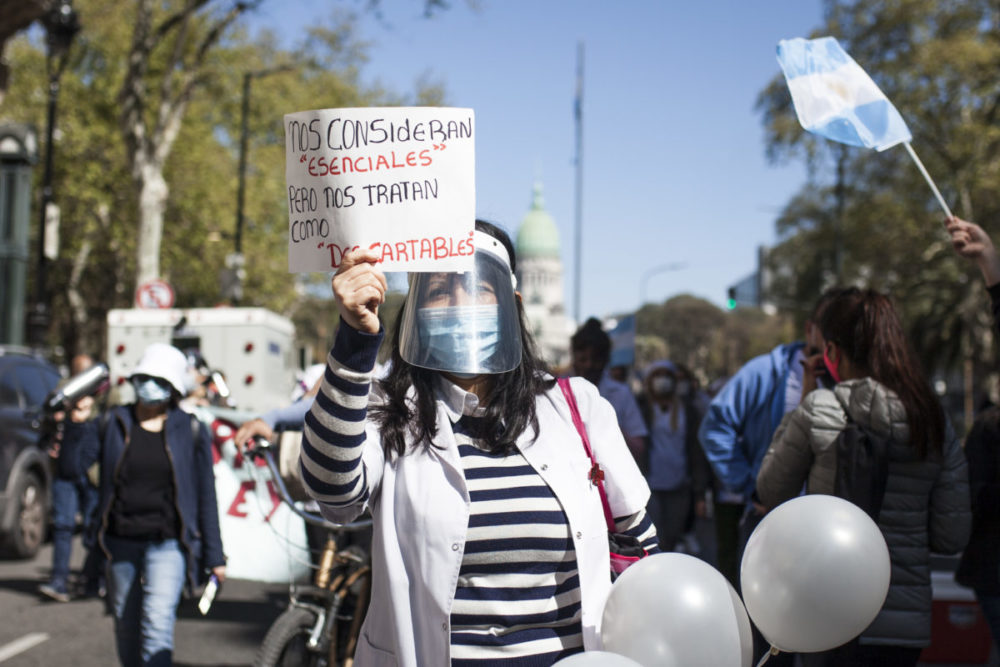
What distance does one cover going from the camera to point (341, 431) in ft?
7.37

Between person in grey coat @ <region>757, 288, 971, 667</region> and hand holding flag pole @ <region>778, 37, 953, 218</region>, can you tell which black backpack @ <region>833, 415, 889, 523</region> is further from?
hand holding flag pole @ <region>778, 37, 953, 218</region>

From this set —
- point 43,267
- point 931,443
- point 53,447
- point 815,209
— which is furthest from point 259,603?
point 815,209

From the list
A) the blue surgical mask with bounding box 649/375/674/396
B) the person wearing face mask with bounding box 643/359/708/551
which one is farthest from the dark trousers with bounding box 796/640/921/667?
the blue surgical mask with bounding box 649/375/674/396

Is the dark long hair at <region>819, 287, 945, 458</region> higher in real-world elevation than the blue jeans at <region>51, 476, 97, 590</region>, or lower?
higher

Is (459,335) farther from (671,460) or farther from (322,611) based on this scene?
(671,460)

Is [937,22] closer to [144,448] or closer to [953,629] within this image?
[953,629]

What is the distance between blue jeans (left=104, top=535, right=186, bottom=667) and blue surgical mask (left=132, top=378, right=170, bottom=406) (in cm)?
64

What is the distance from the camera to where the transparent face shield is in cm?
248

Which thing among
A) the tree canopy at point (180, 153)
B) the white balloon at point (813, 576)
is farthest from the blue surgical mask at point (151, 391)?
the tree canopy at point (180, 153)

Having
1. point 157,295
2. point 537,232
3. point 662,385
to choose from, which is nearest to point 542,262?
point 537,232

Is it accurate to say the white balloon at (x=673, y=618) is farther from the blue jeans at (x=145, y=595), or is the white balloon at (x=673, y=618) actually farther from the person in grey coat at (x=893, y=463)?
the blue jeans at (x=145, y=595)

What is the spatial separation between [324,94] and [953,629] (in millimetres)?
30792

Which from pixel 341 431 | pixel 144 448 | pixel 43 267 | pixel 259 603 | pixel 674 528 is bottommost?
pixel 259 603

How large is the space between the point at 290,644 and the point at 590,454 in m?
2.56
